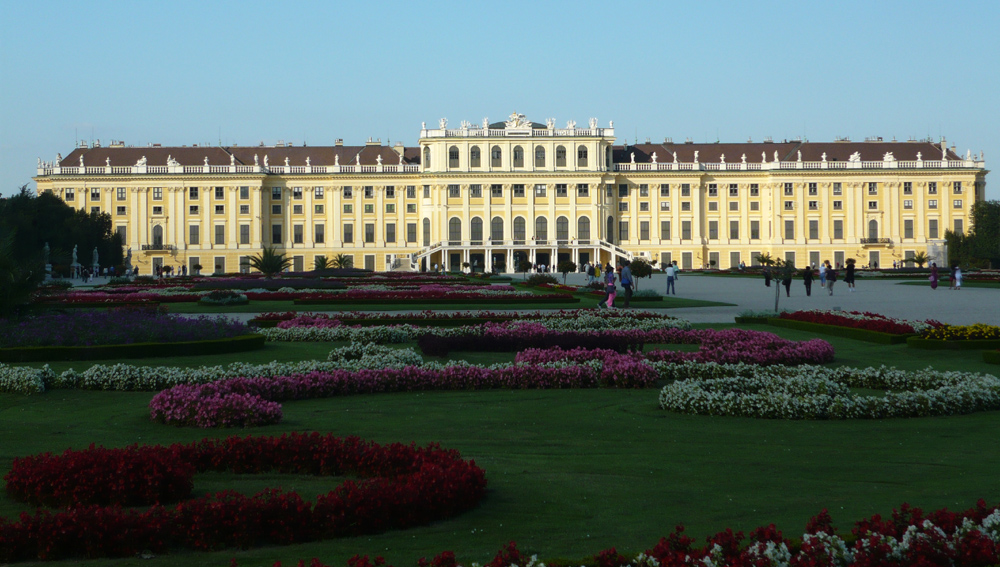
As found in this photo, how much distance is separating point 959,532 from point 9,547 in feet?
14.0

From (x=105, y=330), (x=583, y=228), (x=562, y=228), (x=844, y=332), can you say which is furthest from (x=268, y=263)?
(x=583, y=228)

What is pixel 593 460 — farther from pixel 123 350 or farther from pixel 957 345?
pixel 957 345

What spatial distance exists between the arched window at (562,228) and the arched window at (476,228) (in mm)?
6074

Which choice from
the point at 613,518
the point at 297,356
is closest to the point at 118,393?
the point at 297,356

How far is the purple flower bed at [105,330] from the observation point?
538 inches

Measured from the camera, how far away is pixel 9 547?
15.0ft

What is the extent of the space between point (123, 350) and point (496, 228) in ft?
215

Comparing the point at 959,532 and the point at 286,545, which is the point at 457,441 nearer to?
the point at 286,545

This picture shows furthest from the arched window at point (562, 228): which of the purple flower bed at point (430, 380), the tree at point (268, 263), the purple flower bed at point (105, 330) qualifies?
the purple flower bed at point (430, 380)

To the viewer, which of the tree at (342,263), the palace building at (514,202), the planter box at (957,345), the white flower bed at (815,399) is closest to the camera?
the white flower bed at (815,399)

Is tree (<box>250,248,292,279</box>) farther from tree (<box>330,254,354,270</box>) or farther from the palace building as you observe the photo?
the palace building

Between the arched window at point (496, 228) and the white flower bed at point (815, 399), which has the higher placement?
the arched window at point (496, 228)

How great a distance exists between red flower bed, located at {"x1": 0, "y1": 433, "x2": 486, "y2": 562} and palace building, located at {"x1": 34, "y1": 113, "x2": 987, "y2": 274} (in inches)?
2759

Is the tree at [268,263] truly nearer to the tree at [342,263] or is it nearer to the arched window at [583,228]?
the tree at [342,263]
